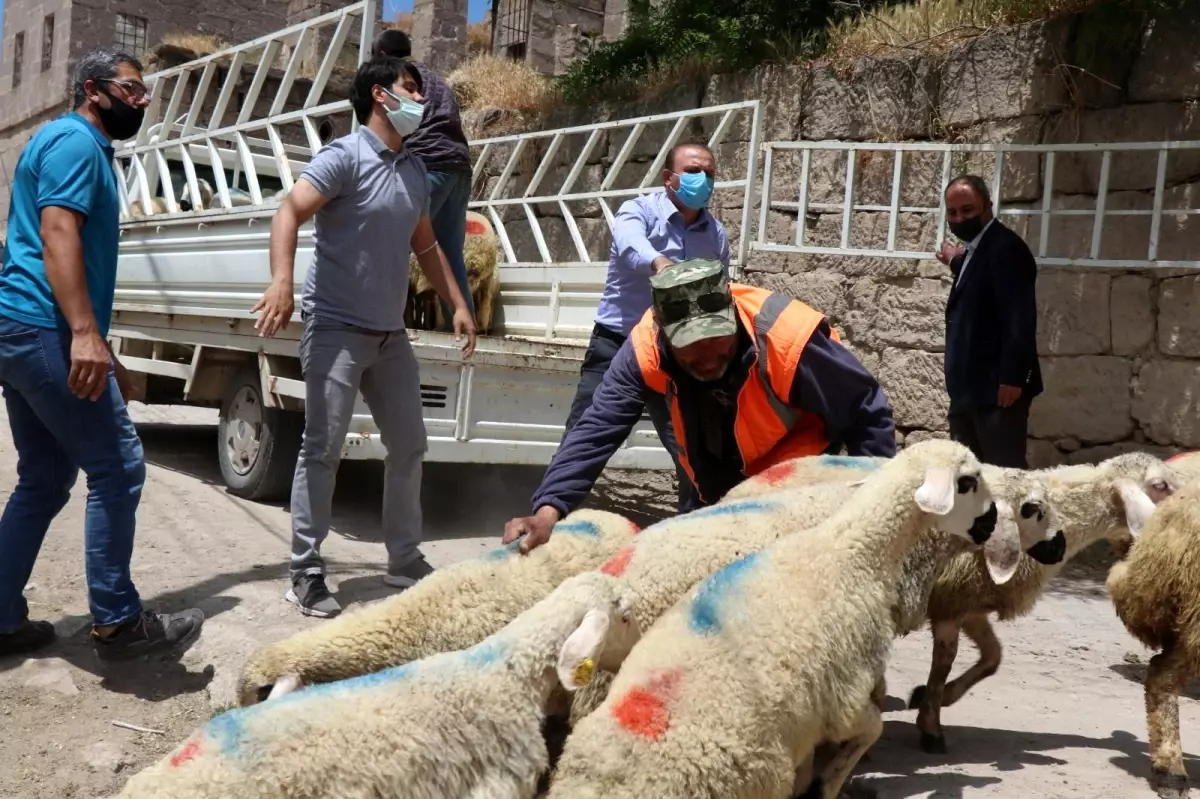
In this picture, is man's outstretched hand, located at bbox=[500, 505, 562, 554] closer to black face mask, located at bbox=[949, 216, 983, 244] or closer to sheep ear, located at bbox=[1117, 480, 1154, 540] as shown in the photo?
sheep ear, located at bbox=[1117, 480, 1154, 540]

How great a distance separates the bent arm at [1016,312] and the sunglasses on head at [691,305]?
95.0 inches


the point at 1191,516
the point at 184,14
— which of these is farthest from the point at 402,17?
the point at 1191,516

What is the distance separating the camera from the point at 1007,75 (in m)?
7.37

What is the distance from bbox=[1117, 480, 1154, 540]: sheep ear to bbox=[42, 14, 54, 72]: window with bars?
24.3 metres

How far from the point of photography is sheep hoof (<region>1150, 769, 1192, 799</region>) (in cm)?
313

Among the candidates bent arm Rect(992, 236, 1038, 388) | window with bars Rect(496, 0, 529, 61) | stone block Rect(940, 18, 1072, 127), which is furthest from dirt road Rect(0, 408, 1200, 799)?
window with bars Rect(496, 0, 529, 61)

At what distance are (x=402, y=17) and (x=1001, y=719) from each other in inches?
1042

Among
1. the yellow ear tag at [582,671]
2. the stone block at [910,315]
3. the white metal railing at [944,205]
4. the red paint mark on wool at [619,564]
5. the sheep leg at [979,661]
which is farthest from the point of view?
the stone block at [910,315]

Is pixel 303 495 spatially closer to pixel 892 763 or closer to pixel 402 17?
pixel 892 763

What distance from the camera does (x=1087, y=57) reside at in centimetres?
686

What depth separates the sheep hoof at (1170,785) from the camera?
10.3 ft

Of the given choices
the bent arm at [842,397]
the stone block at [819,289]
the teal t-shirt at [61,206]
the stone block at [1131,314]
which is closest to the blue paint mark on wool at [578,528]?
the bent arm at [842,397]

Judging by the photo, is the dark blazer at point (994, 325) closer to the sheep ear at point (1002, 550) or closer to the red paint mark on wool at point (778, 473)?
the red paint mark on wool at point (778, 473)

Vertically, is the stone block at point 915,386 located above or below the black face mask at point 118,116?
below
